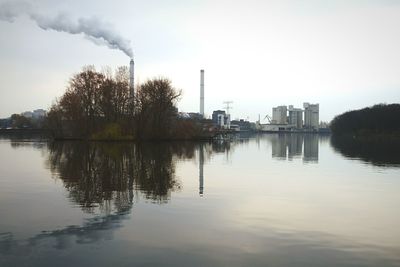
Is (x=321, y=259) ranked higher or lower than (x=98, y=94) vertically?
lower

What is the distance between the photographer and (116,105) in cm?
9262

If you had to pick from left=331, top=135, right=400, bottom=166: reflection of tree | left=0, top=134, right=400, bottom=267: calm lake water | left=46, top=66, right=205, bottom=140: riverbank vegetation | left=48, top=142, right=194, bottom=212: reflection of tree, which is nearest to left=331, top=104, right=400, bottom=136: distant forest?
left=331, top=135, right=400, bottom=166: reflection of tree

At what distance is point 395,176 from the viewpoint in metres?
32.4

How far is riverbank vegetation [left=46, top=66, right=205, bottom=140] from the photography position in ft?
301

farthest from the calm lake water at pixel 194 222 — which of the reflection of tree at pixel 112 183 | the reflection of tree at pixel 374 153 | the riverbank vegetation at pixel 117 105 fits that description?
the riverbank vegetation at pixel 117 105

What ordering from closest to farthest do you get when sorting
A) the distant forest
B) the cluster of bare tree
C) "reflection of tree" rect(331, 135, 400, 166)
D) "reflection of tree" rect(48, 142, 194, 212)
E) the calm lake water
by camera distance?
1. the calm lake water
2. "reflection of tree" rect(48, 142, 194, 212)
3. "reflection of tree" rect(331, 135, 400, 166)
4. the cluster of bare tree
5. the distant forest

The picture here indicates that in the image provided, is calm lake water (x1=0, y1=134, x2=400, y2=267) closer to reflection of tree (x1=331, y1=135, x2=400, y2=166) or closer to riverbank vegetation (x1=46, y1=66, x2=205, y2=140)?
reflection of tree (x1=331, y1=135, x2=400, y2=166)

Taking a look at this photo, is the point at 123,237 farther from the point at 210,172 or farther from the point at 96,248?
the point at 210,172

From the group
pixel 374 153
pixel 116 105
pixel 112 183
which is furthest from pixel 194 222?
pixel 116 105

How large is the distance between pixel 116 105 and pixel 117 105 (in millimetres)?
223

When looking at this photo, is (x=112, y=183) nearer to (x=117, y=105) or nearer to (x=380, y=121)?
(x=117, y=105)

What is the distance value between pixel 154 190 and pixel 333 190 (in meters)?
9.84

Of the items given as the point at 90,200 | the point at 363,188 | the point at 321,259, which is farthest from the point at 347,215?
the point at 90,200

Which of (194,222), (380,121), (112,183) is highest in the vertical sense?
(380,121)
